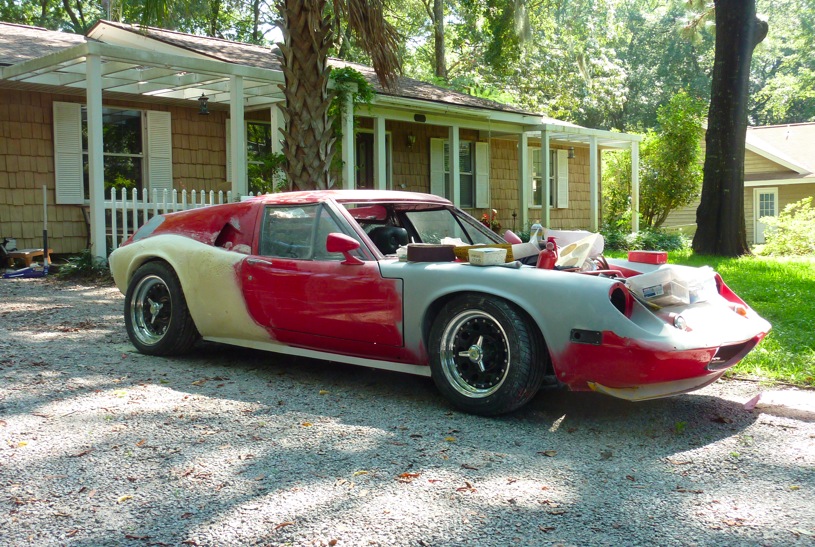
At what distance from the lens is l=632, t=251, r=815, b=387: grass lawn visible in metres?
5.85

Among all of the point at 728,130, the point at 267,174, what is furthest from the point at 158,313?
the point at 728,130

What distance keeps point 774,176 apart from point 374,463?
93.8ft

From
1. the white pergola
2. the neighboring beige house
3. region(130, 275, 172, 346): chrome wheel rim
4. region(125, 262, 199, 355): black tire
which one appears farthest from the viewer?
the neighboring beige house

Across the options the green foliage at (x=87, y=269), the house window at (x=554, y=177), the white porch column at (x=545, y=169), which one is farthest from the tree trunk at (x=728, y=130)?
the green foliage at (x=87, y=269)

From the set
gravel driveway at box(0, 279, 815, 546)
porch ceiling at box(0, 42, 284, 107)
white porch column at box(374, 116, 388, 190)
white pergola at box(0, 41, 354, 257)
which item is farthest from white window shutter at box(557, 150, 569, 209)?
gravel driveway at box(0, 279, 815, 546)

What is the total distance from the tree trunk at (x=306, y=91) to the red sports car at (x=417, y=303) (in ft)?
15.3

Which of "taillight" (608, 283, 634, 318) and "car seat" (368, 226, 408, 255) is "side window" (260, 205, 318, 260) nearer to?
"car seat" (368, 226, 408, 255)

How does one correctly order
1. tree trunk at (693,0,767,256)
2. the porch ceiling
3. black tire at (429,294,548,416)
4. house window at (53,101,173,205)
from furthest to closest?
tree trunk at (693,0,767,256) → house window at (53,101,173,205) → the porch ceiling → black tire at (429,294,548,416)

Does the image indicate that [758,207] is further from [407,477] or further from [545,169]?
[407,477]

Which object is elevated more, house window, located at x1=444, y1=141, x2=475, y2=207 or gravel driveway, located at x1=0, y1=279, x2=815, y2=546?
house window, located at x1=444, y1=141, x2=475, y2=207

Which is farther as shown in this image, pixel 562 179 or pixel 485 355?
pixel 562 179

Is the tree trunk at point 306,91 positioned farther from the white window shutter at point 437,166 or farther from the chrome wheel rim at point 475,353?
the white window shutter at point 437,166

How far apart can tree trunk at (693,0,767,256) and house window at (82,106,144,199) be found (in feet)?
35.1

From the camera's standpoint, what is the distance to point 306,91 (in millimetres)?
10828
